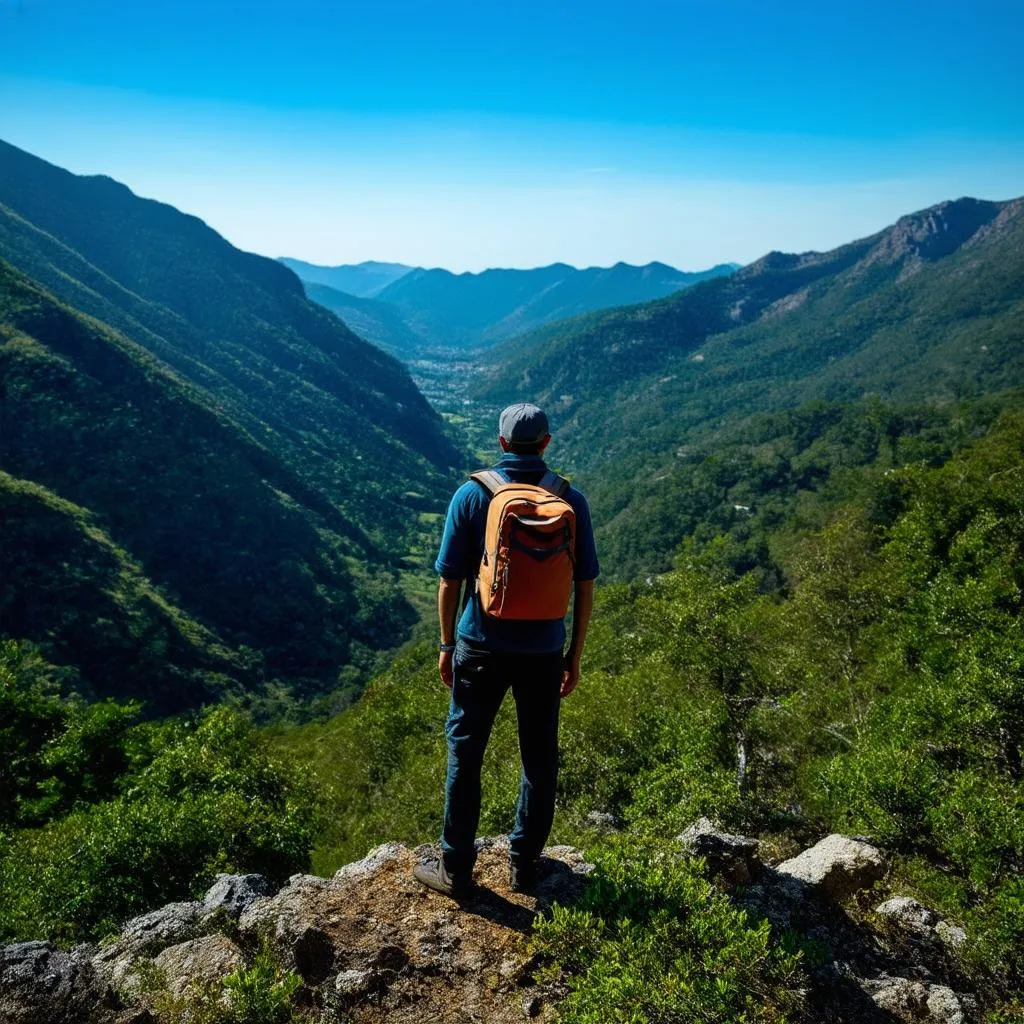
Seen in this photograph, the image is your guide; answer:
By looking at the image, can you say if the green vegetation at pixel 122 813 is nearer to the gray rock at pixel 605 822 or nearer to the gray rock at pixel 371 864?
the gray rock at pixel 371 864

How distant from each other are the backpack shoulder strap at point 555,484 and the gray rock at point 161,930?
500cm

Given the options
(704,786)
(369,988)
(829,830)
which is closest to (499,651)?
(369,988)

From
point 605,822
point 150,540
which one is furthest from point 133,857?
point 150,540

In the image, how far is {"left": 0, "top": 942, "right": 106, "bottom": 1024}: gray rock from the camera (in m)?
4.30

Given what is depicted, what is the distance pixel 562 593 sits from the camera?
16.5 ft

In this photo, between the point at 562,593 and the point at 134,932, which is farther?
the point at 134,932

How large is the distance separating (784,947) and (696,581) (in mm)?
14553

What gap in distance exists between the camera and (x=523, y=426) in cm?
514

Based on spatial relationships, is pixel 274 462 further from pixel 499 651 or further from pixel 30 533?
pixel 499 651

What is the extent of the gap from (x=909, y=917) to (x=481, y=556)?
5.21m

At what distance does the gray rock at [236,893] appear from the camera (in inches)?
245

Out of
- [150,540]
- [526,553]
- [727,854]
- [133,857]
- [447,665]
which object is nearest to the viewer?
[526,553]

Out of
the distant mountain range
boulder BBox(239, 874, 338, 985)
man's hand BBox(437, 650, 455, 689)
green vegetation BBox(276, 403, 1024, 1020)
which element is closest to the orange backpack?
man's hand BBox(437, 650, 455, 689)

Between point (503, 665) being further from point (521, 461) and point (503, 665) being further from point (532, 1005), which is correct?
point (532, 1005)
